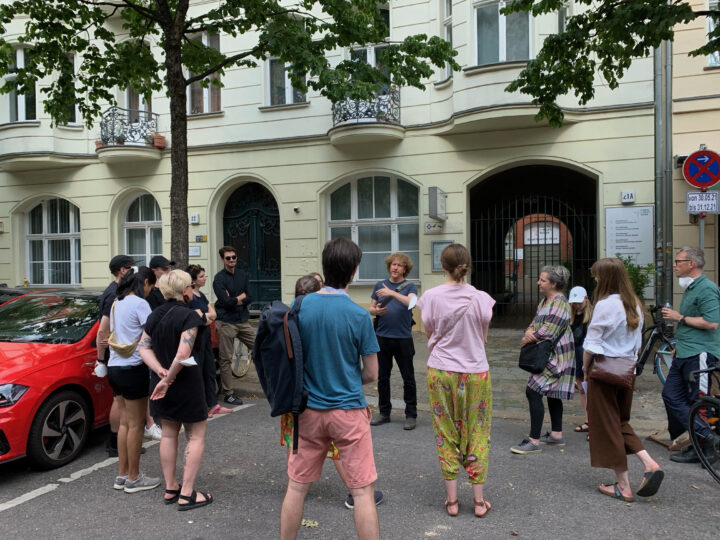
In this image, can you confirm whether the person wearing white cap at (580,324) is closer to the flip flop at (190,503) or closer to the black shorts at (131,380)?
the flip flop at (190,503)

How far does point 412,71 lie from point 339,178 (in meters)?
4.10

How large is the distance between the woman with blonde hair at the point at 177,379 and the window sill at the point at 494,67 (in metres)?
8.42

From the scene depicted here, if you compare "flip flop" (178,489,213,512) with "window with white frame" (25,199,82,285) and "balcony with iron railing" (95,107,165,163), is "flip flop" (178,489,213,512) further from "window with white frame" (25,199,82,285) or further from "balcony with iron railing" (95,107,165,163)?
"window with white frame" (25,199,82,285)

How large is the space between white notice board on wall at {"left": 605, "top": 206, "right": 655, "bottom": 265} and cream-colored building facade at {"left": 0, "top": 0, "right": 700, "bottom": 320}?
7.9 inches

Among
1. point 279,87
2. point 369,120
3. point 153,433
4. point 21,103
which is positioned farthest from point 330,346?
point 21,103

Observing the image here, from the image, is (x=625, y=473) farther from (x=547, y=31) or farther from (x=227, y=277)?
(x=547, y=31)

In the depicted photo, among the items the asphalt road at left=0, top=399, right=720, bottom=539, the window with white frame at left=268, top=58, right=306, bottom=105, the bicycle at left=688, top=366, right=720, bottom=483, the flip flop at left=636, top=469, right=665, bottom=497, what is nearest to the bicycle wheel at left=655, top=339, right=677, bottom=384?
the asphalt road at left=0, top=399, right=720, bottom=539

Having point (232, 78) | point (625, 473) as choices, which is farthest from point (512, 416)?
point (232, 78)

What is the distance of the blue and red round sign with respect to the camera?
24.5 ft

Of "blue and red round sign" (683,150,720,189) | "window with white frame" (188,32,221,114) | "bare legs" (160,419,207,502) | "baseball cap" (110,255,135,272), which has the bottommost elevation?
"bare legs" (160,419,207,502)

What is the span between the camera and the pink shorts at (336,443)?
2.88 meters

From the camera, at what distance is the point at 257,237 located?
13.7m

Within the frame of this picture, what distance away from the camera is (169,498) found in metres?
3.93

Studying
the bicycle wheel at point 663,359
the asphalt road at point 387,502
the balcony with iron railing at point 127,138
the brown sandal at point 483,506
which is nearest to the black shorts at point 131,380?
the asphalt road at point 387,502
